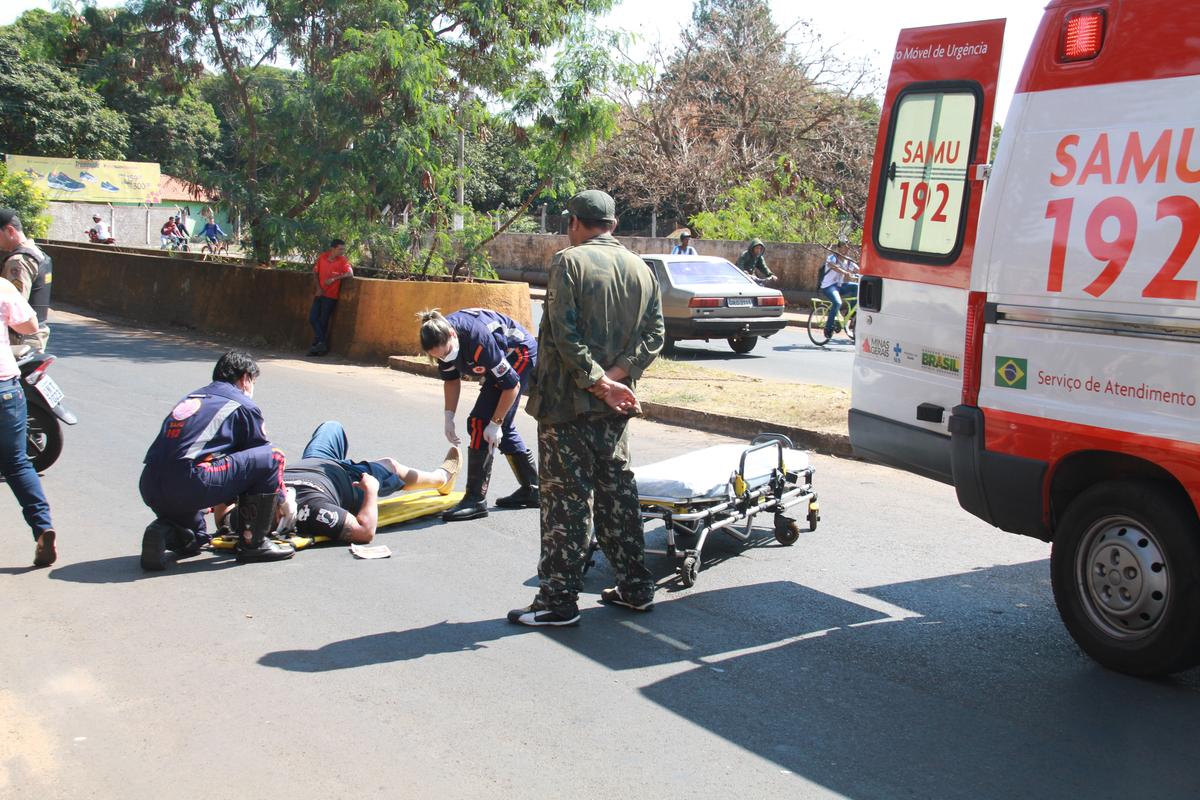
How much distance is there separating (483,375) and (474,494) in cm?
78

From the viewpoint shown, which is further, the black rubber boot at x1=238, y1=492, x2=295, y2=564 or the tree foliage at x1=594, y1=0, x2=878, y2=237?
the tree foliage at x1=594, y1=0, x2=878, y2=237

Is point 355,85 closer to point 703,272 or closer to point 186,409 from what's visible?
point 703,272

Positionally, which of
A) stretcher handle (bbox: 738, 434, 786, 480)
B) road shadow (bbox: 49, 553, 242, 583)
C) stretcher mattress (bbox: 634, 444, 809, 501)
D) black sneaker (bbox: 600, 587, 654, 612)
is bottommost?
road shadow (bbox: 49, 553, 242, 583)

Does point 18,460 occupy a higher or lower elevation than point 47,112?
lower

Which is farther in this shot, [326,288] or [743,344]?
[743,344]

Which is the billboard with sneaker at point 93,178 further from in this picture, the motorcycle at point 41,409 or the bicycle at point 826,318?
the motorcycle at point 41,409

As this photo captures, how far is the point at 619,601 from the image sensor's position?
18.3 ft

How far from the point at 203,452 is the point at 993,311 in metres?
3.96

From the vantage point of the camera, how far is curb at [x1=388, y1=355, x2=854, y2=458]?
31.4 ft

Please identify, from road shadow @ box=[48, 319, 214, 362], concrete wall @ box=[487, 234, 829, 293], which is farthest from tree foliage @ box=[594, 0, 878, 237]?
road shadow @ box=[48, 319, 214, 362]

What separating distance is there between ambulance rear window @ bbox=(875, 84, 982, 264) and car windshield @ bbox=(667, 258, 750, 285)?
11118 mm

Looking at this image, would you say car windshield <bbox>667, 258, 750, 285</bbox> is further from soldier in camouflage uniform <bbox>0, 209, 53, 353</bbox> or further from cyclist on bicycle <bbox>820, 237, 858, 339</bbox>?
soldier in camouflage uniform <bbox>0, 209, 53, 353</bbox>

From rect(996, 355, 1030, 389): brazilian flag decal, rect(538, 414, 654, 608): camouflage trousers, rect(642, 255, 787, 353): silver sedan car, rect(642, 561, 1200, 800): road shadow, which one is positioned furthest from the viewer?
rect(642, 255, 787, 353): silver sedan car

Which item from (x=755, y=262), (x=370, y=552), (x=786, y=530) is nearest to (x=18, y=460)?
(x=370, y=552)
